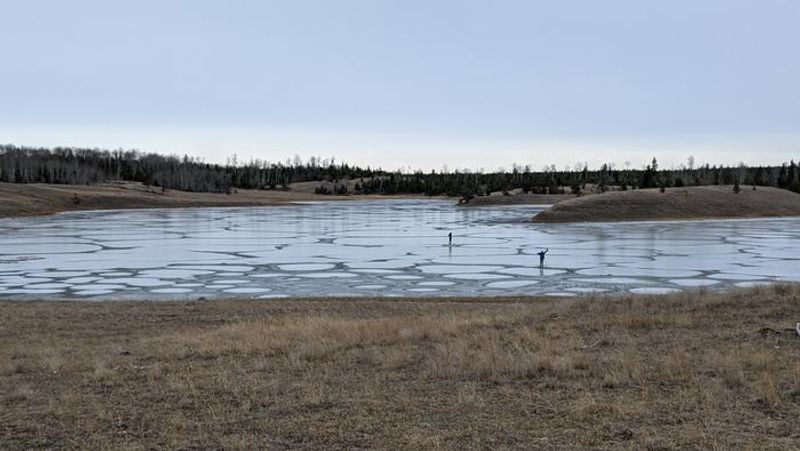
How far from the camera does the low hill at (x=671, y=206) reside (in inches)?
2199

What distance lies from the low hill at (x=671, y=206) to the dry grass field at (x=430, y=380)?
41.4 m

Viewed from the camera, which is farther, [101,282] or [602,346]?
[101,282]

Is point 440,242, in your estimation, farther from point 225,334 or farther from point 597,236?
point 225,334

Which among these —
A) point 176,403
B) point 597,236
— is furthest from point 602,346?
point 597,236

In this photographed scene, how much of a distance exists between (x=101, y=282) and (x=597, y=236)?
24729 mm

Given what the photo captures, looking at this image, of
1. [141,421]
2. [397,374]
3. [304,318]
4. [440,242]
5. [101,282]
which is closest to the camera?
[141,421]

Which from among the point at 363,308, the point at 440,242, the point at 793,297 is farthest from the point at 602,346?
the point at 440,242

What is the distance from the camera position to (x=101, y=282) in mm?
22734

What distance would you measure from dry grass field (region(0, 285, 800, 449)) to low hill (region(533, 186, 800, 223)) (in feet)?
136

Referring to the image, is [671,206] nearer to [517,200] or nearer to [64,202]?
[517,200]

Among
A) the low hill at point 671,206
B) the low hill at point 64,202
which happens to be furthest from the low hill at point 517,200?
the low hill at point 64,202

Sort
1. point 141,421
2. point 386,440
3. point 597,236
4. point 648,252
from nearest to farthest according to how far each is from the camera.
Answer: point 386,440
point 141,421
point 648,252
point 597,236

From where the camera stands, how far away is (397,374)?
30.4 feet

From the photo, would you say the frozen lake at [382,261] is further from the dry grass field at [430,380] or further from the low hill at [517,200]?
the low hill at [517,200]
